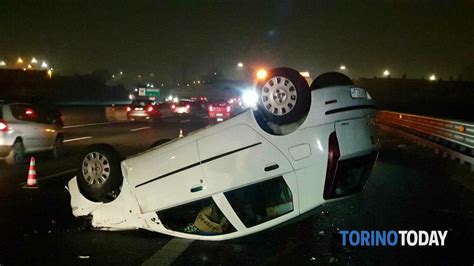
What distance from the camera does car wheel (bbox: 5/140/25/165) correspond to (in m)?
14.2

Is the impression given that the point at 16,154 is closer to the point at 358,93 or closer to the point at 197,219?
the point at 197,219

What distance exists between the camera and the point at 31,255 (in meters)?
5.87

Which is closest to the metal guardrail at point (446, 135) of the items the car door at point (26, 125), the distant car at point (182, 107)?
the car door at point (26, 125)

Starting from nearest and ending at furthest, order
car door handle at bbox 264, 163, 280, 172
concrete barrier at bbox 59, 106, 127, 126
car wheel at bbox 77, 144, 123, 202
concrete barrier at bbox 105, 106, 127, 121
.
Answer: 1. car door handle at bbox 264, 163, 280, 172
2. car wheel at bbox 77, 144, 123, 202
3. concrete barrier at bbox 59, 106, 127, 126
4. concrete barrier at bbox 105, 106, 127, 121

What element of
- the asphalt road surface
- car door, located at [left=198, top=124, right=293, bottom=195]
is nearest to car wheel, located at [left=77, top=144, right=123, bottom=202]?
the asphalt road surface

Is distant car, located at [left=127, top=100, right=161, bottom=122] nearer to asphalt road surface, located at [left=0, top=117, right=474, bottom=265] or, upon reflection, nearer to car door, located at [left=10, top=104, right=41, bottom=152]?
car door, located at [left=10, top=104, right=41, bottom=152]

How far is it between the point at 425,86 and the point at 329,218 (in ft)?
303

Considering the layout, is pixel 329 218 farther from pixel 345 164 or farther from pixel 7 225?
pixel 7 225

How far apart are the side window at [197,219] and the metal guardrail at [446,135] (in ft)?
23.0

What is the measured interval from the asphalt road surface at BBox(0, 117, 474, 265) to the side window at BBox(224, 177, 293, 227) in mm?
412

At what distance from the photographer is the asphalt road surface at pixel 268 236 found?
5719 millimetres

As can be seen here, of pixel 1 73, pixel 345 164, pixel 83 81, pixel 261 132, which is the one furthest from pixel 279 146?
pixel 83 81

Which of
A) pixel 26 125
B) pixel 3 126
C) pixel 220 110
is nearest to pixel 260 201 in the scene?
pixel 3 126

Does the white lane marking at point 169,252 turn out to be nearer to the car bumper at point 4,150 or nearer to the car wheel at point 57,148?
the car bumper at point 4,150
